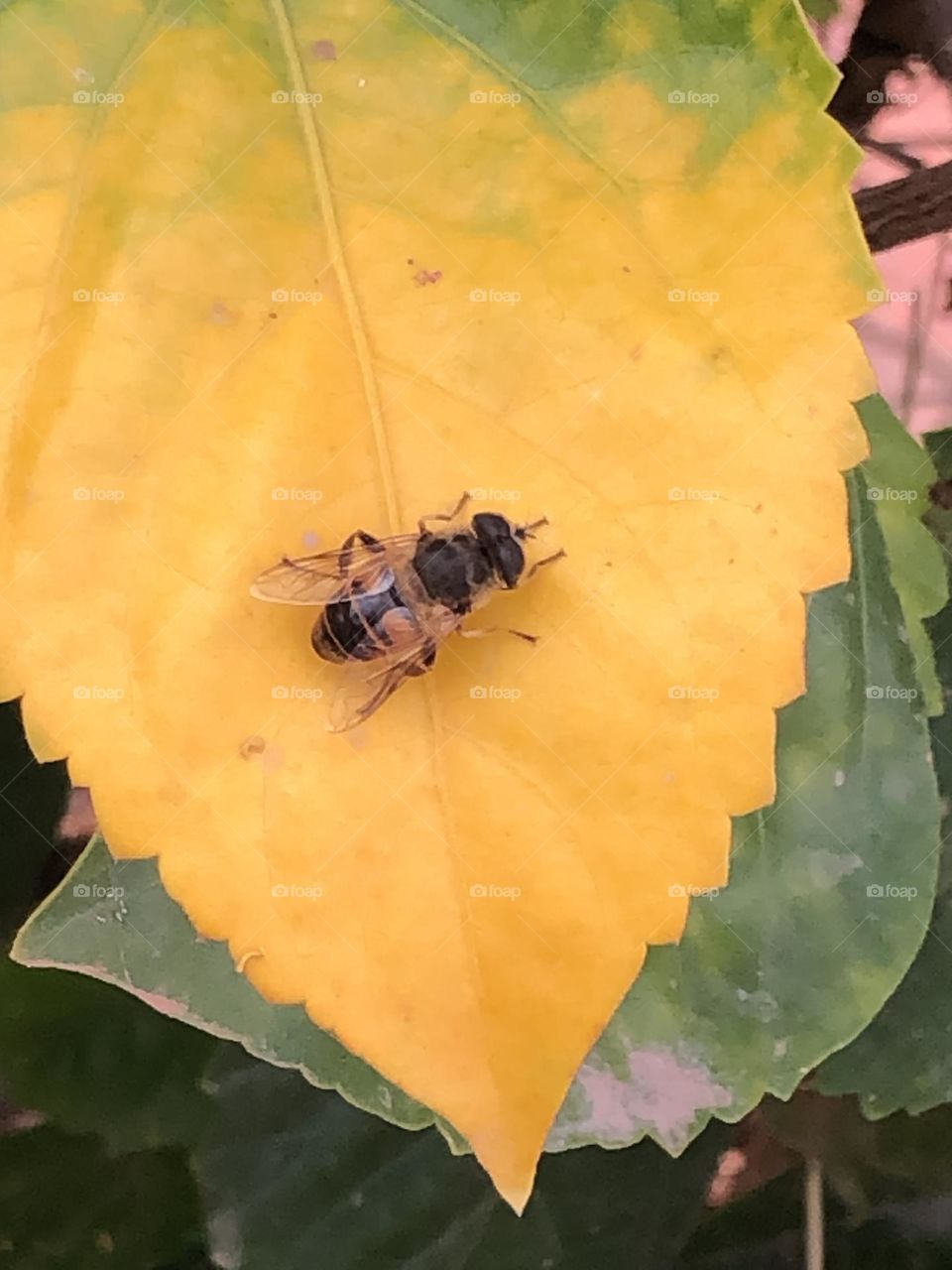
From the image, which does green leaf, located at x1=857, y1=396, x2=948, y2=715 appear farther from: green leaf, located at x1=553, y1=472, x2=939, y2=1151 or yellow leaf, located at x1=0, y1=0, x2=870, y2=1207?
yellow leaf, located at x1=0, y1=0, x2=870, y2=1207

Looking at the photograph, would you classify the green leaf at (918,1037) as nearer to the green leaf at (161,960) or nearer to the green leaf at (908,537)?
the green leaf at (908,537)

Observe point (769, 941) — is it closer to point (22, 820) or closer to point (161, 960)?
point (161, 960)

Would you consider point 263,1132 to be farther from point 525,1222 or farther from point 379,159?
point 379,159

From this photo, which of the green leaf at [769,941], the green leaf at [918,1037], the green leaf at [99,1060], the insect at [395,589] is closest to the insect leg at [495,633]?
the insect at [395,589]

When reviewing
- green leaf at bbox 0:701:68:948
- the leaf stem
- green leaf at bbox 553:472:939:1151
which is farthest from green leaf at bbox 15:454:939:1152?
the leaf stem

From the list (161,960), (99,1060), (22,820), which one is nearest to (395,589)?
(161,960)

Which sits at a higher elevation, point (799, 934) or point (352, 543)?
point (352, 543)

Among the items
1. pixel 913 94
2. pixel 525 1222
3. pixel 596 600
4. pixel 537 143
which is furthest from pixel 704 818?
pixel 525 1222
